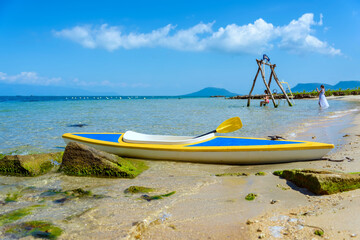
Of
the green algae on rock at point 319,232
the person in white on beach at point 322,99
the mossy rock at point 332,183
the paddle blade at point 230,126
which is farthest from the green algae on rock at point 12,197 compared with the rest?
the person in white on beach at point 322,99

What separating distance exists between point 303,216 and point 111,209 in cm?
217

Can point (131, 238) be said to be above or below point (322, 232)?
below

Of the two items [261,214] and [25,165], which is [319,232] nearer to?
[261,214]

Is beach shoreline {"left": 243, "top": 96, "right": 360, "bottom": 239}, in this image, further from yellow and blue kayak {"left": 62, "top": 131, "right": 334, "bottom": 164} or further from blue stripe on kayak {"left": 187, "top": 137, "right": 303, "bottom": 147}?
blue stripe on kayak {"left": 187, "top": 137, "right": 303, "bottom": 147}

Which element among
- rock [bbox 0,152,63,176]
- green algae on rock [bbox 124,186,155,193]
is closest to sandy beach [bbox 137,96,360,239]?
green algae on rock [bbox 124,186,155,193]

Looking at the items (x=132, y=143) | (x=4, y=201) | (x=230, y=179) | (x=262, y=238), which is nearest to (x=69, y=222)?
(x=4, y=201)

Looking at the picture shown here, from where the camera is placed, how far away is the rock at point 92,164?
474 centimetres

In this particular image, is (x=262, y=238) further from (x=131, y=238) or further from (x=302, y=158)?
(x=302, y=158)

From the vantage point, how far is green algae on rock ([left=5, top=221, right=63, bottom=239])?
2637mm

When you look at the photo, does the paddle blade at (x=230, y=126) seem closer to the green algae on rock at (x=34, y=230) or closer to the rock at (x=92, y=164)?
the rock at (x=92, y=164)

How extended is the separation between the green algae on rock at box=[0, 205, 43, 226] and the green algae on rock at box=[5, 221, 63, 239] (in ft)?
0.64

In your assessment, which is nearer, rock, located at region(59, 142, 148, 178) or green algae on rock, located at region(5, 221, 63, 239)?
green algae on rock, located at region(5, 221, 63, 239)

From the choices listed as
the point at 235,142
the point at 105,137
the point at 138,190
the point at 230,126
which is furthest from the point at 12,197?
the point at 230,126

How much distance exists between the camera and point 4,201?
12.1 ft
